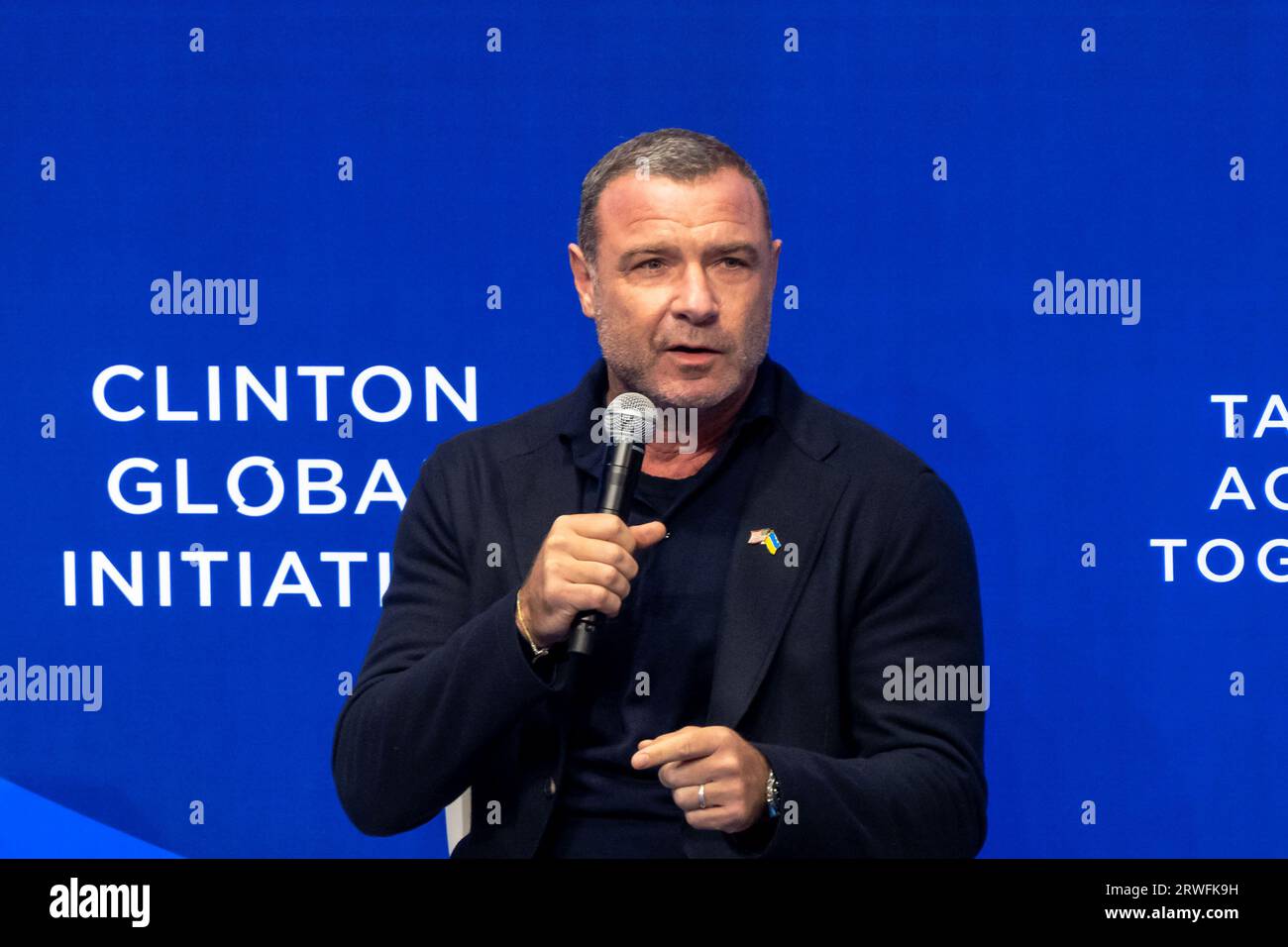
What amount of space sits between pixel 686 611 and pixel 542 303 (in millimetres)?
1029

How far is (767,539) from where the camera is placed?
218 cm

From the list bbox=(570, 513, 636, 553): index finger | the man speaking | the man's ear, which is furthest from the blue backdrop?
bbox=(570, 513, 636, 553): index finger

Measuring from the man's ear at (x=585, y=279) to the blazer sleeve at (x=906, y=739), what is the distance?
1.89 feet

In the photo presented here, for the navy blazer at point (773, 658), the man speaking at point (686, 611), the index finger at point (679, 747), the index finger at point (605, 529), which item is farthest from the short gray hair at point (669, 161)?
the index finger at point (679, 747)

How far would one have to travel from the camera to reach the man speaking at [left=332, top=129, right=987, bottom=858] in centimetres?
201

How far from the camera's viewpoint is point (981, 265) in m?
3.01


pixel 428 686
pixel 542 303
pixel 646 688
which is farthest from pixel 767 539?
pixel 542 303

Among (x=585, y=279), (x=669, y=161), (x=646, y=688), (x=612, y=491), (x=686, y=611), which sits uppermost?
(x=669, y=161)

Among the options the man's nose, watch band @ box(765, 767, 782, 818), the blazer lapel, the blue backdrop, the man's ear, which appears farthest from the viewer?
the blue backdrop

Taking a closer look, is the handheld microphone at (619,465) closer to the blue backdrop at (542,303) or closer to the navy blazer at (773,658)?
the navy blazer at (773,658)

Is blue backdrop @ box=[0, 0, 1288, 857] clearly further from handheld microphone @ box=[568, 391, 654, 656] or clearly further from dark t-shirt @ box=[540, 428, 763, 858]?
handheld microphone @ box=[568, 391, 654, 656]

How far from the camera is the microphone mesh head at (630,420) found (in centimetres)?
195

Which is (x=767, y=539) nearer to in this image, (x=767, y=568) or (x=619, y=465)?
(x=767, y=568)

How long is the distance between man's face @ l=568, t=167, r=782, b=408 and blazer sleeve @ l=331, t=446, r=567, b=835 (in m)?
0.36
